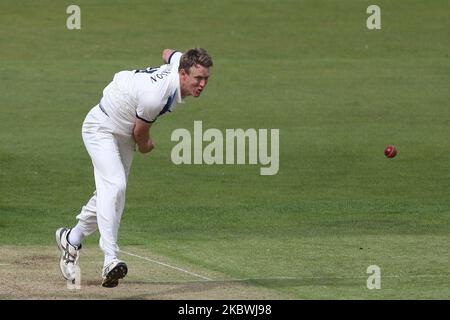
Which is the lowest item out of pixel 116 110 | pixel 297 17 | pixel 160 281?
pixel 160 281

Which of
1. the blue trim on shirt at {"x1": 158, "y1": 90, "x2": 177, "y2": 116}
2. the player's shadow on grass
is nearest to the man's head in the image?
the blue trim on shirt at {"x1": 158, "y1": 90, "x2": 177, "y2": 116}

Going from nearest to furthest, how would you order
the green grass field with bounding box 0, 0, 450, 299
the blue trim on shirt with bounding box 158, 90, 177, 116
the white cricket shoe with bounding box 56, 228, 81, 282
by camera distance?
the blue trim on shirt with bounding box 158, 90, 177, 116, the white cricket shoe with bounding box 56, 228, 81, 282, the green grass field with bounding box 0, 0, 450, 299

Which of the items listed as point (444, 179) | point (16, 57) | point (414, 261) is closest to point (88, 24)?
point (16, 57)

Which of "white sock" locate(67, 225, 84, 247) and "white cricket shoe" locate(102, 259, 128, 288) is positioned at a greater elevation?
"white sock" locate(67, 225, 84, 247)

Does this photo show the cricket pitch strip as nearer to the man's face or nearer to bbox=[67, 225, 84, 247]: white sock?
bbox=[67, 225, 84, 247]: white sock

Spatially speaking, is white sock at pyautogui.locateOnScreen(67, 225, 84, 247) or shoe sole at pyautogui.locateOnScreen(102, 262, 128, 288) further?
white sock at pyautogui.locateOnScreen(67, 225, 84, 247)

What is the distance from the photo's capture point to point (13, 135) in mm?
26500

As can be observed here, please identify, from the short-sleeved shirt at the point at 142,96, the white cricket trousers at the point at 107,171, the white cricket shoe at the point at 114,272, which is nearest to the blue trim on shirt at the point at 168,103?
the short-sleeved shirt at the point at 142,96

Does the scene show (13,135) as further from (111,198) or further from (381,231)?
(111,198)

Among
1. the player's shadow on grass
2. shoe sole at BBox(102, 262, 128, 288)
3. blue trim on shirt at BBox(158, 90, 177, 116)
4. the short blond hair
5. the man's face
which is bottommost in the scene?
the player's shadow on grass

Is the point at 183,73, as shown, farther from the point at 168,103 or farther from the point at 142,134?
the point at 142,134

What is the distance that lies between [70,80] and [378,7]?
31.6 feet

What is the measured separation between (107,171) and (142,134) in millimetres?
511

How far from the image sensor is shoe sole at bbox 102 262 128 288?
40.4ft
